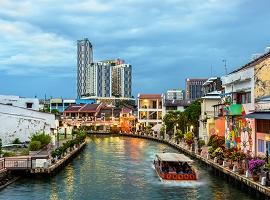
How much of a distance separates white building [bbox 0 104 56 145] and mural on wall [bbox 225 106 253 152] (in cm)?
2890

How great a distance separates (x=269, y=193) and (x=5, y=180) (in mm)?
23747

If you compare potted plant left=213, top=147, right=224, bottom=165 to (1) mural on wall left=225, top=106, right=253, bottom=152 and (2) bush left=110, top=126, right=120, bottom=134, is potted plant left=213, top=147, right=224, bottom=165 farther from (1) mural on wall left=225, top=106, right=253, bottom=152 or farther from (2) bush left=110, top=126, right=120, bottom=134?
(2) bush left=110, top=126, right=120, bottom=134

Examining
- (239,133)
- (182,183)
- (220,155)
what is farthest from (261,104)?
(182,183)

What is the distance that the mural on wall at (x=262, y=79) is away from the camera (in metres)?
53.8

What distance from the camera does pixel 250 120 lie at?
55344mm

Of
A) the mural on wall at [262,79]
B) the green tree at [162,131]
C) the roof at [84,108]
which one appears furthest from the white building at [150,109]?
the mural on wall at [262,79]

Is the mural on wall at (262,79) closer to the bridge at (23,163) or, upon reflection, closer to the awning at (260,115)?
the awning at (260,115)

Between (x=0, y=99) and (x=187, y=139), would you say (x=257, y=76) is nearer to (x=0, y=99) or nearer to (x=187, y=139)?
(x=187, y=139)

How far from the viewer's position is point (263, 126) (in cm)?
5088

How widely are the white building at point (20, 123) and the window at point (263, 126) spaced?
122 ft

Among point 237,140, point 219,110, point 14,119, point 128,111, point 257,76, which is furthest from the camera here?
point 128,111

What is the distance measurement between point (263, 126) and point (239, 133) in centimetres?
979

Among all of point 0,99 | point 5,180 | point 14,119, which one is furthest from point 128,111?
point 5,180

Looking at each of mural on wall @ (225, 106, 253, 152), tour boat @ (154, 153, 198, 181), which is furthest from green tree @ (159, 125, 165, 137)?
tour boat @ (154, 153, 198, 181)
